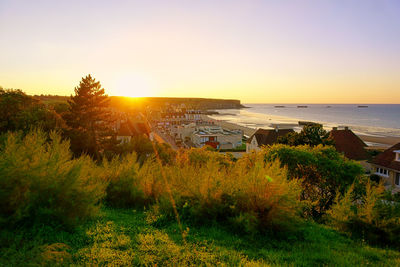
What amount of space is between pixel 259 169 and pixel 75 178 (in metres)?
4.13

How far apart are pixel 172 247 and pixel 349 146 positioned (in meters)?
30.3

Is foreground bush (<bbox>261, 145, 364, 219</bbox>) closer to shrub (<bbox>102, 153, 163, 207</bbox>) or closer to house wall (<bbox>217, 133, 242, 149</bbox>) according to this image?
shrub (<bbox>102, 153, 163, 207</bbox>)

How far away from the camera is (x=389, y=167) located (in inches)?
898

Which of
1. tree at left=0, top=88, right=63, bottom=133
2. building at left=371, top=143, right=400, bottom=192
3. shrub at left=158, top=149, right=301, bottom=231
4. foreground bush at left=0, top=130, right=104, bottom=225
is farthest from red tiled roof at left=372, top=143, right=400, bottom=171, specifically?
tree at left=0, top=88, right=63, bottom=133

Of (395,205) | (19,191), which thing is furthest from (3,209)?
(395,205)

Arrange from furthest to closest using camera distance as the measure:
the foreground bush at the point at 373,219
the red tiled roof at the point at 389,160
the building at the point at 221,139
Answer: the building at the point at 221,139, the red tiled roof at the point at 389,160, the foreground bush at the point at 373,219

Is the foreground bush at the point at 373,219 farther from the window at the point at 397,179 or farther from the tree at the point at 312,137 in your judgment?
the window at the point at 397,179

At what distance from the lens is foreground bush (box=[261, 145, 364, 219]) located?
10.8 meters

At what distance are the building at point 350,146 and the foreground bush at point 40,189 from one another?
1116 inches

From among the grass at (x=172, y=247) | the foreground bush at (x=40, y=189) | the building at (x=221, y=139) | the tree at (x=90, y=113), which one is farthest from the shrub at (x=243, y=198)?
the building at (x=221, y=139)

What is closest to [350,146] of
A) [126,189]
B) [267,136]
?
[267,136]

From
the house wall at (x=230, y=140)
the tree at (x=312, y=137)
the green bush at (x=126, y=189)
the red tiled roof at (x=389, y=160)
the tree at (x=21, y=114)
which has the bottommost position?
the house wall at (x=230, y=140)

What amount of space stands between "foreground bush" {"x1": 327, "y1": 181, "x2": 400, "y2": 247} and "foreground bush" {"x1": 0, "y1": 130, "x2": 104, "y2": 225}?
6017mm

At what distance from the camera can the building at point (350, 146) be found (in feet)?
96.6
